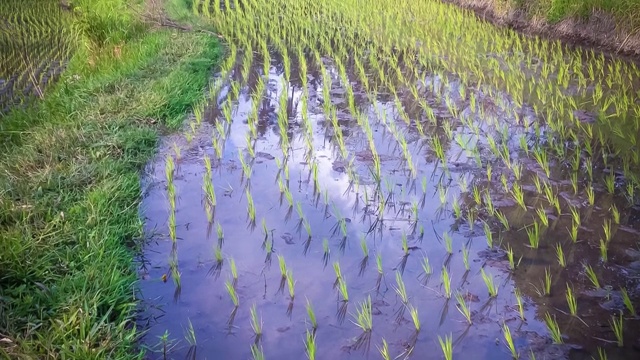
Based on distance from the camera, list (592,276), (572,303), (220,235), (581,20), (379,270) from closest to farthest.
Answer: (572,303) → (592,276) → (379,270) → (220,235) → (581,20)

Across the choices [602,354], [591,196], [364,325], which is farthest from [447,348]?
[591,196]

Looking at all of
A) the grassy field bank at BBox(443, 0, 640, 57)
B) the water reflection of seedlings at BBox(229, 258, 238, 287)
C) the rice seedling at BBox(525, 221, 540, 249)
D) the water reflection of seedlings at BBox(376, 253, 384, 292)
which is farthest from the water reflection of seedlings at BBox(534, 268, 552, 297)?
the grassy field bank at BBox(443, 0, 640, 57)

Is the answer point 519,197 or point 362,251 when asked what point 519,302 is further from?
point 519,197

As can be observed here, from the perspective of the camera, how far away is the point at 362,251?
3.03 m

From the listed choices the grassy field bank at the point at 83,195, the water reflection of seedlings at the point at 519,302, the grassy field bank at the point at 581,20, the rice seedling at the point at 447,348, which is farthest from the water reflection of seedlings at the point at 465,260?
the grassy field bank at the point at 581,20

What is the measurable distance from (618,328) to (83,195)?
114 inches

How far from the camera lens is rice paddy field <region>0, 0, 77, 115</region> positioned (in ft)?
18.3

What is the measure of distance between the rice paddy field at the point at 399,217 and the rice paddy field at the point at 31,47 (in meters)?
1.89

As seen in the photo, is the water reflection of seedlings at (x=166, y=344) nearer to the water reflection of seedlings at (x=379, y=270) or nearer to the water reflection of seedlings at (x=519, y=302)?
the water reflection of seedlings at (x=379, y=270)

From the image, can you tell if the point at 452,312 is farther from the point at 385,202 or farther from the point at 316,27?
the point at 316,27

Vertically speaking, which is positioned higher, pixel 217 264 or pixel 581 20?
pixel 581 20

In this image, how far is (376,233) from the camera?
3199mm

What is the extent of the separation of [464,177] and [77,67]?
4.41 metres

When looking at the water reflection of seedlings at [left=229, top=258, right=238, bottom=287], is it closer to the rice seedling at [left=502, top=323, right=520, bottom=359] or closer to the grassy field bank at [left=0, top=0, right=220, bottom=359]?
the grassy field bank at [left=0, top=0, right=220, bottom=359]
